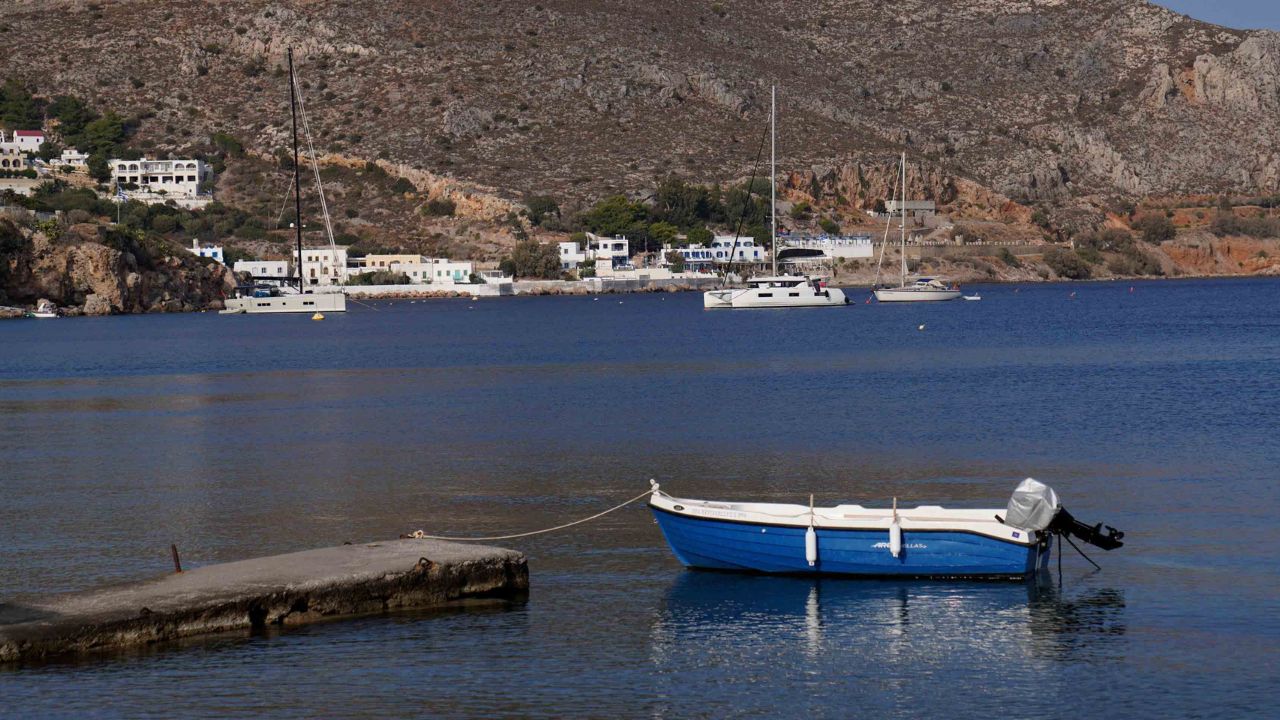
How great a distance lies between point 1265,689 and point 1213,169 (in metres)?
192

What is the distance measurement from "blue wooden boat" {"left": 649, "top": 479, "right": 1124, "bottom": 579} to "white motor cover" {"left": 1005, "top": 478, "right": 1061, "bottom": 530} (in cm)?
1

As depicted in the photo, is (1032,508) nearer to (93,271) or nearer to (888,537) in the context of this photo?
(888,537)

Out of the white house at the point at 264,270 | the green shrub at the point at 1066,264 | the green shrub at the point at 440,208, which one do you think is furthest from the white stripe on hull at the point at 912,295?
the white house at the point at 264,270

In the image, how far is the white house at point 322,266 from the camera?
15338cm

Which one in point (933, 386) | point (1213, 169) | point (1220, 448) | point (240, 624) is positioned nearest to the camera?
point (240, 624)

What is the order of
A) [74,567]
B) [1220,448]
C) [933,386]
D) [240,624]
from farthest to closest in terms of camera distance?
[933,386], [1220,448], [74,567], [240,624]

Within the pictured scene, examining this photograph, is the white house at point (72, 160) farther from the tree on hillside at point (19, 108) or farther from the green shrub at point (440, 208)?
the green shrub at point (440, 208)

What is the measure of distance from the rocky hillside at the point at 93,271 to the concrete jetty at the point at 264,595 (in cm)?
10922

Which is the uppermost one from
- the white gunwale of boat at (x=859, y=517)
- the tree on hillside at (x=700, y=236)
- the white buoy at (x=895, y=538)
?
the tree on hillside at (x=700, y=236)

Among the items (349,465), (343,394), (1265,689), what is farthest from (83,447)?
(1265,689)

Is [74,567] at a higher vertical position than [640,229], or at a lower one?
lower

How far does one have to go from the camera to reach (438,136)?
17388 centimetres

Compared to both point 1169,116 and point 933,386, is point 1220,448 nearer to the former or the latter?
point 933,386

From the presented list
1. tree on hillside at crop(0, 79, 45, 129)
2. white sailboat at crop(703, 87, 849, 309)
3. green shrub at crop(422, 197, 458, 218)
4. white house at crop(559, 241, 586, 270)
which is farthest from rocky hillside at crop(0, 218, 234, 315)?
tree on hillside at crop(0, 79, 45, 129)
